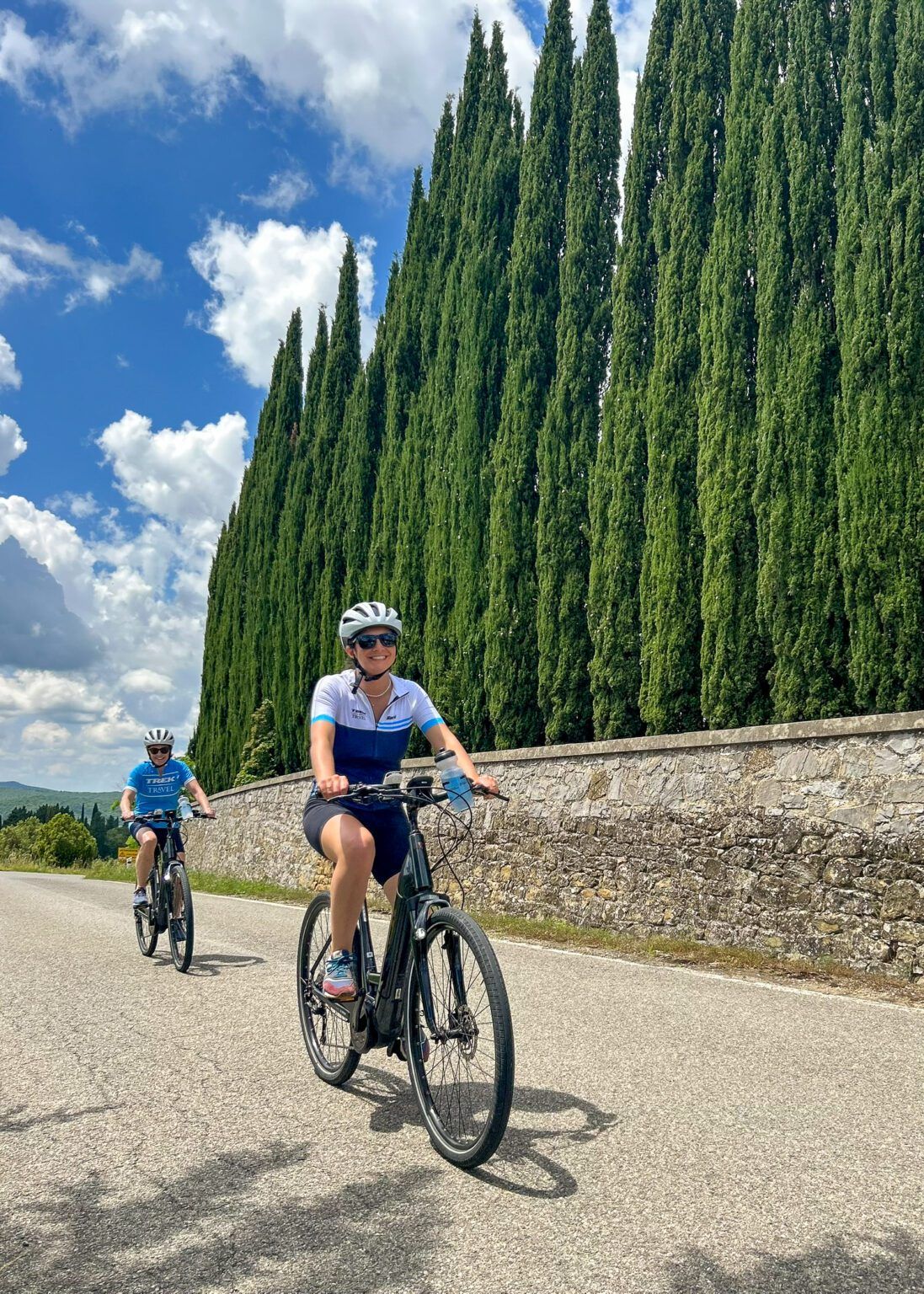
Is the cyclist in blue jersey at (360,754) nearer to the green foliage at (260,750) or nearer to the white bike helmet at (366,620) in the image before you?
the white bike helmet at (366,620)

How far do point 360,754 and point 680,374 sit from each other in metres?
9.85

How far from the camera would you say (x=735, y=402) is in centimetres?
1188

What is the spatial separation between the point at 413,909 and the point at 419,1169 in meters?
0.91

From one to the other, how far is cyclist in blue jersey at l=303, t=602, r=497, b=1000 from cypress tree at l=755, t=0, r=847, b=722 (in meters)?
6.78

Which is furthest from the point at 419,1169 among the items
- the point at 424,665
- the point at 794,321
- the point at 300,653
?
the point at 300,653

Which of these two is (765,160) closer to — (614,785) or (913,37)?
(913,37)

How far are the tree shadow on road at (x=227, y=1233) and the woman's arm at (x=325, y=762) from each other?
1.34 metres

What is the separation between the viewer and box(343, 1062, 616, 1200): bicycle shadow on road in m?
3.45

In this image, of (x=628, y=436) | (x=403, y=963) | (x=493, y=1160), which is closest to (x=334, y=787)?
(x=403, y=963)

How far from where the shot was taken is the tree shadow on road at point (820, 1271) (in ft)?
8.96

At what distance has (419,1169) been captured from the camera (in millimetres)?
3600

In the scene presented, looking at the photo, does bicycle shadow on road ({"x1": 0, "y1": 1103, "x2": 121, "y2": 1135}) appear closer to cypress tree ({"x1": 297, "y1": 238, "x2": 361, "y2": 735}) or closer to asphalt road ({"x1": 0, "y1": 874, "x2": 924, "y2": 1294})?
asphalt road ({"x1": 0, "y1": 874, "x2": 924, "y2": 1294})

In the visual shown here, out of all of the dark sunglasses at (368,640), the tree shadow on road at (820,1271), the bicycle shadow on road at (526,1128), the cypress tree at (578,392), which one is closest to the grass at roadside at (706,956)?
the cypress tree at (578,392)

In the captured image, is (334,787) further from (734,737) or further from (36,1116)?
(734,737)
